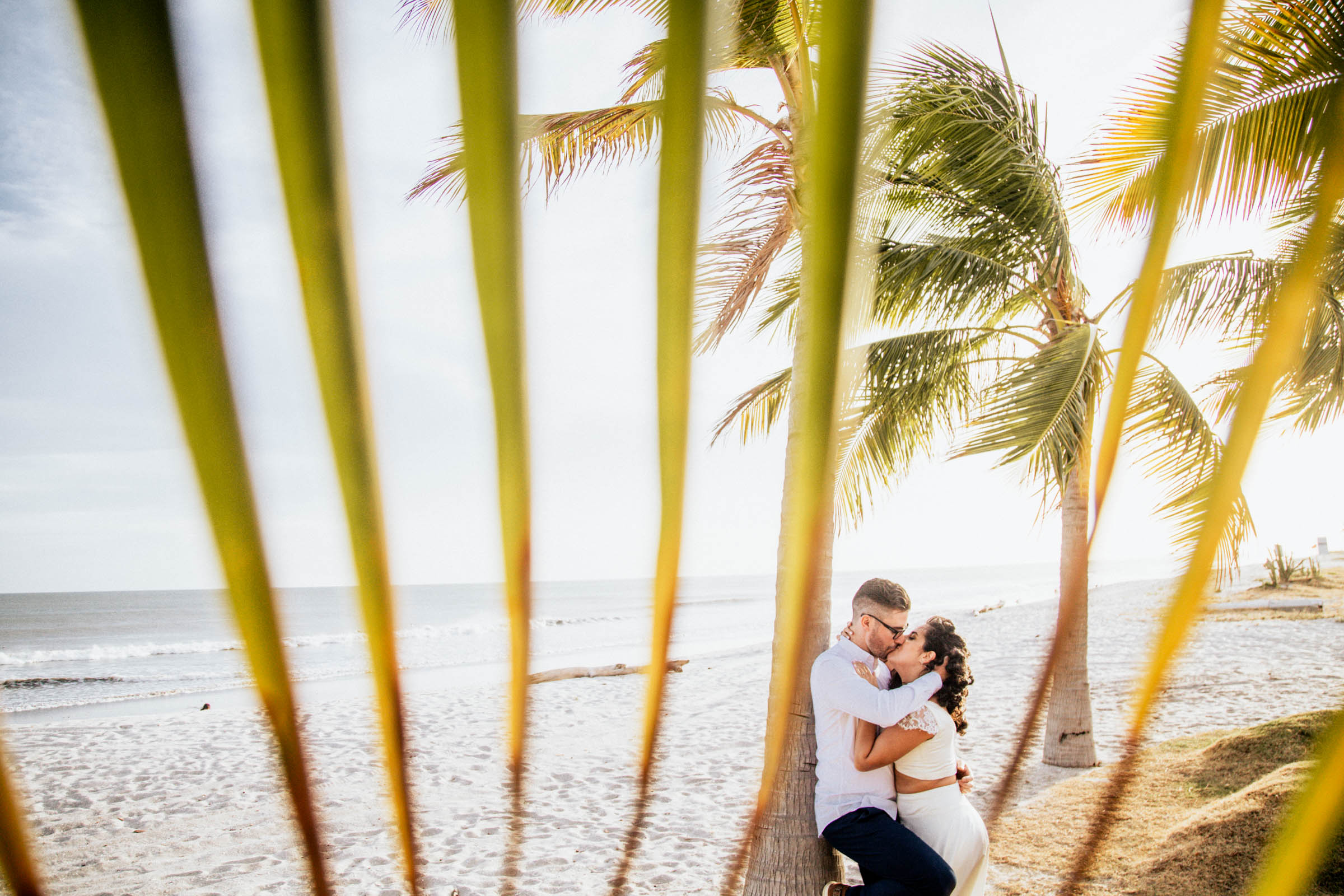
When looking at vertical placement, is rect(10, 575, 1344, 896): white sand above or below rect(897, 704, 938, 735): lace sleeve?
below

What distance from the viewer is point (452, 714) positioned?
13.3 m

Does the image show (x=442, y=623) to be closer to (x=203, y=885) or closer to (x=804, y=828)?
(x=203, y=885)

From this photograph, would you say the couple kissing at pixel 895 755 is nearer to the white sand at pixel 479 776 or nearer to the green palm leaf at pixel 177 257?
the white sand at pixel 479 776

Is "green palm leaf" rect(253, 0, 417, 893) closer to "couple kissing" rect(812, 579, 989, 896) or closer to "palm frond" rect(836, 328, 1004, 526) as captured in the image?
"couple kissing" rect(812, 579, 989, 896)

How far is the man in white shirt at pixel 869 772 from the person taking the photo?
3.33 m

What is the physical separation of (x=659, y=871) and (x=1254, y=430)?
6.85m

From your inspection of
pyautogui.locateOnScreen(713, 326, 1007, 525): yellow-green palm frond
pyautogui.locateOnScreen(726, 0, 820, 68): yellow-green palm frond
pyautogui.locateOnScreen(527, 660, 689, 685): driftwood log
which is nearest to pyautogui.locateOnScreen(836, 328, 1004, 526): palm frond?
pyautogui.locateOnScreen(713, 326, 1007, 525): yellow-green palm frond

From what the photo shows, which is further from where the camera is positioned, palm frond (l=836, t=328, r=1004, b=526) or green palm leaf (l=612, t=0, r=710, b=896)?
palm frond (l=836, t=328, r=1004, b=526)

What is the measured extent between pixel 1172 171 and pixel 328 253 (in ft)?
1.23

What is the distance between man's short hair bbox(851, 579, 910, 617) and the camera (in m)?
3.53

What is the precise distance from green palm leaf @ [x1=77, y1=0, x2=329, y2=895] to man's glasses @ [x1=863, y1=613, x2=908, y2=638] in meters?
3.58

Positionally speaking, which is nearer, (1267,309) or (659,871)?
(1267,309)

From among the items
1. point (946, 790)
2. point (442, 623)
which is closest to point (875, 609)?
point (946, 790)

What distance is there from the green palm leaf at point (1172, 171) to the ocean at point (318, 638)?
130 millimetres
